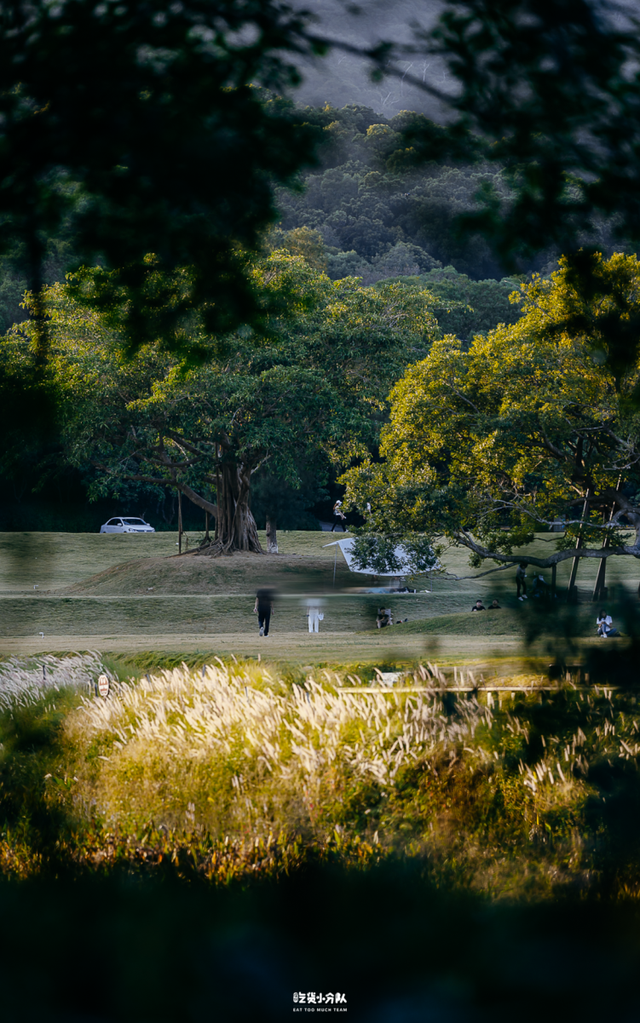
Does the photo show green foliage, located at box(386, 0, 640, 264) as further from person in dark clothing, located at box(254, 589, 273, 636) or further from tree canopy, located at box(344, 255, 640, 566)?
person in dark clothing, located at box(254, 589, 273, 636)

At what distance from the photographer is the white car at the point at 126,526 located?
35.2m

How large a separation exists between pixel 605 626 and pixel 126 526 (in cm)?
3408

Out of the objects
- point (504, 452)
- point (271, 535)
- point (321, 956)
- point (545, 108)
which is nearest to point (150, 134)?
point (545, 108)

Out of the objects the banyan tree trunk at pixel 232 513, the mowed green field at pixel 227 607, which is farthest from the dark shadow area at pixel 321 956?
the banyan tree trunk at pixel 232 513

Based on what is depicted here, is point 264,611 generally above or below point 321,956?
below

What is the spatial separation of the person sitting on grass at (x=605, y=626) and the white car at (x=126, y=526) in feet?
107

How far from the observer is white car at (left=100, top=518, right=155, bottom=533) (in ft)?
115

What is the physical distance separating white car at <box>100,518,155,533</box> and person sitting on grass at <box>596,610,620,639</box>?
107 feet

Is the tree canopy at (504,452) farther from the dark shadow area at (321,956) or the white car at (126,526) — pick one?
the white car at (126,526)

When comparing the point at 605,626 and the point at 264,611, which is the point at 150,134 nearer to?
the point at 605,626

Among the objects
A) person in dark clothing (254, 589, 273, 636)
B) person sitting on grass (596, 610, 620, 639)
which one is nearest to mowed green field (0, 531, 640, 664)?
person in dark clothing (254, 589, 273, 636)

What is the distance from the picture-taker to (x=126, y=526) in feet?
118

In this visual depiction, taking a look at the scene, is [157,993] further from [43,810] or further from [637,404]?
[637,404]

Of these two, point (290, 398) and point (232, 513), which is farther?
point (232, 513)
